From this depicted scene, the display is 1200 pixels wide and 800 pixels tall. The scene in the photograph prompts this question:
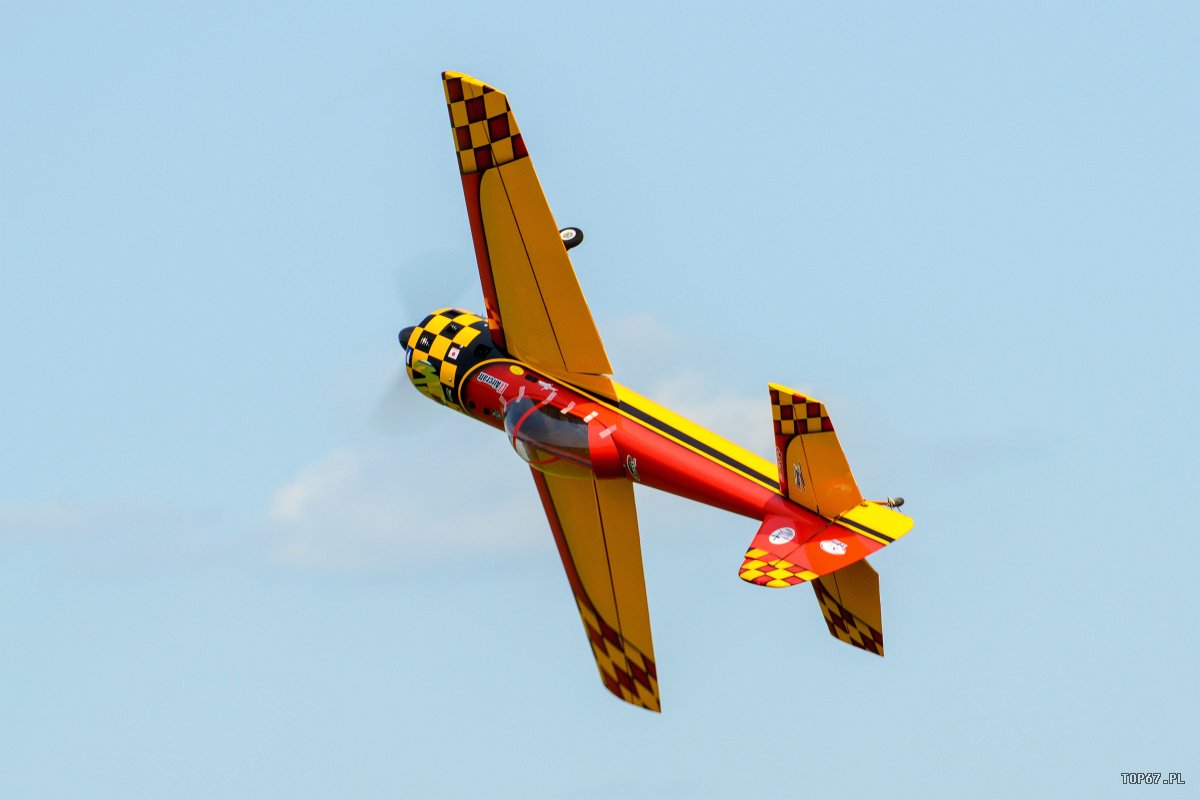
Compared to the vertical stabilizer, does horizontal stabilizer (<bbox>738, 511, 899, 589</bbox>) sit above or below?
below

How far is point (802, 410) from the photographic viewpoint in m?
25.2

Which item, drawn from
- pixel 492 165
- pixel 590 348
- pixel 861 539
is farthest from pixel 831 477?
pixel 492 165

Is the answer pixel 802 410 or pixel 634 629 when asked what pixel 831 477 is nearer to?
pixel 802 410

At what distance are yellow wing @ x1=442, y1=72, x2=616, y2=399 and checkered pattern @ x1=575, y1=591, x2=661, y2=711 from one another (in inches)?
141

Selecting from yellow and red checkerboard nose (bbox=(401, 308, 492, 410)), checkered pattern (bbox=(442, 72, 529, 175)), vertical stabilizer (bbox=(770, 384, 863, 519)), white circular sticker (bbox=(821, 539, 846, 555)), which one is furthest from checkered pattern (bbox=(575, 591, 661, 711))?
checkered pattern (bbox=(442, 72, 529, 175))

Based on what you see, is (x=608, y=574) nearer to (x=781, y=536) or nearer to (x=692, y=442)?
(x=692, y=442)

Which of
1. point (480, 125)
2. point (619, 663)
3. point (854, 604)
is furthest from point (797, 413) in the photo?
point (619, 663)

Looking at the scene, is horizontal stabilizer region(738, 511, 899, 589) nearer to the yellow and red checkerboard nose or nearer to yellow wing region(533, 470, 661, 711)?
yellow wing region(533, 470, 661, 711)

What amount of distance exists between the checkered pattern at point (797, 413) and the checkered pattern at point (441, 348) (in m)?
5.09

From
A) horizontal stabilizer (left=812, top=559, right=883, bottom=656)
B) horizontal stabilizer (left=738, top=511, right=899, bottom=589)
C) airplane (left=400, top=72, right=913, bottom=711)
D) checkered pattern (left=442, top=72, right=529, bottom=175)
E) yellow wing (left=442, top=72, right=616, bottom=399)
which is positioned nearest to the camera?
horizontal stabilizer (left=738, top=511, right=899, bottom=589)

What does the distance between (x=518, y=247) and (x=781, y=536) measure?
526cm

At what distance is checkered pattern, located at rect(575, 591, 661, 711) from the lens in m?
29.1

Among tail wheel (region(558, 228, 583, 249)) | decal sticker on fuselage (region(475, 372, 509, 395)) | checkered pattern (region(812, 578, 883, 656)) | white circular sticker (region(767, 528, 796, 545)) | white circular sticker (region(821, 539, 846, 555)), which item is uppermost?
tail wheel (region(558, 228, 583, 249))

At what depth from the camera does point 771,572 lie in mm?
24734
